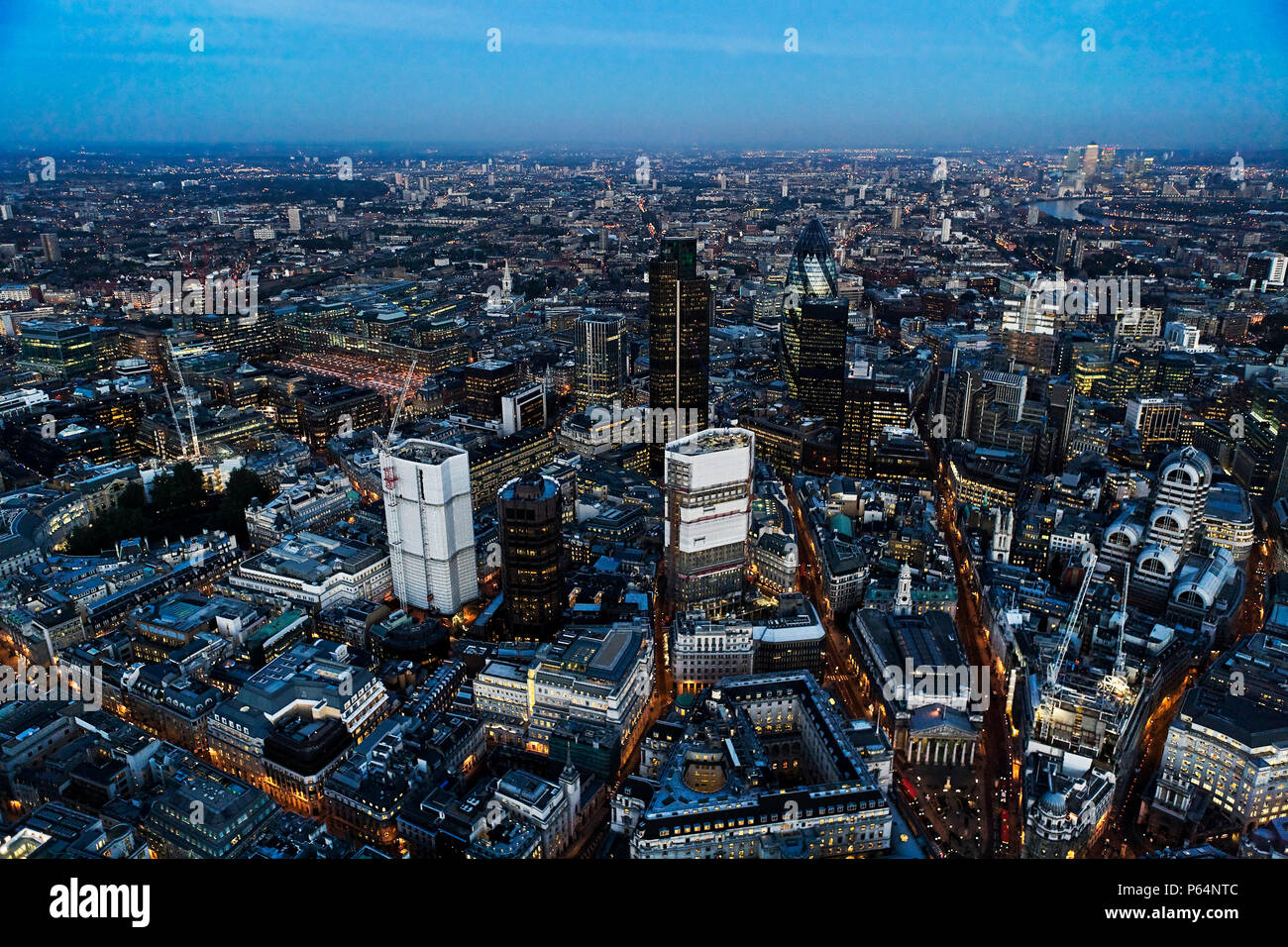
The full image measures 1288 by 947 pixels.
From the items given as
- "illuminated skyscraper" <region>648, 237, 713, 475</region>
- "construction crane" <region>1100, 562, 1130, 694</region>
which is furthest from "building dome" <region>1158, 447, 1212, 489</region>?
"illuminated skyscraper" <region>648, 237, 713, 475</region>

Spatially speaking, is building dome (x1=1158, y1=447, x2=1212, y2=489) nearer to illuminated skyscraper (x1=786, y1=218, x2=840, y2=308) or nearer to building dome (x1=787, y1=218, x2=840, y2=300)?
illuminated skyscraper (x1=786, y1=218, x2=840, y2=308)

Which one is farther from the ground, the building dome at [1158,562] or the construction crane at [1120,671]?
the building dome at [1158,562]

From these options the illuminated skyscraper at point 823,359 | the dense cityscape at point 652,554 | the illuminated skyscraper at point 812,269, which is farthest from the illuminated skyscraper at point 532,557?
the illuminated skyscraper at point 812,269

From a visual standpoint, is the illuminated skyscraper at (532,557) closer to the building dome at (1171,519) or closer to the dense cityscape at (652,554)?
the dense cityscape at (652,554)

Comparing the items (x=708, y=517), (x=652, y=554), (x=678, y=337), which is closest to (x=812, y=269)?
(x=678, y=337)

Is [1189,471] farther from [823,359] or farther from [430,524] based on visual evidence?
[430,524]

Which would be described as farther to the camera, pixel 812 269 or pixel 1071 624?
pixel 812 269

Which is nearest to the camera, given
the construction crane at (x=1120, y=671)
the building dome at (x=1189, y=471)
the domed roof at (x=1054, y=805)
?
the domed roof at (x=1054, y=805)
